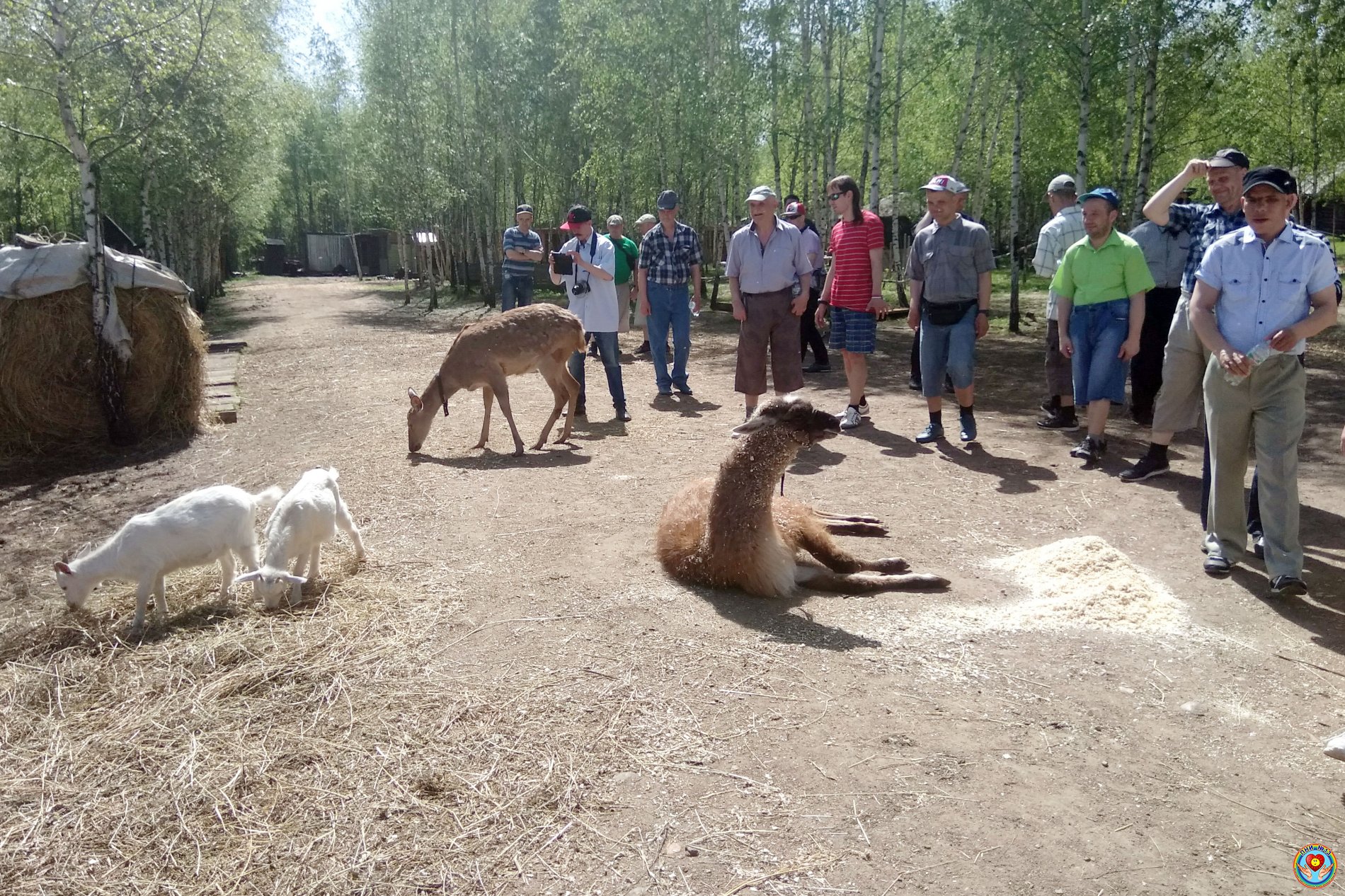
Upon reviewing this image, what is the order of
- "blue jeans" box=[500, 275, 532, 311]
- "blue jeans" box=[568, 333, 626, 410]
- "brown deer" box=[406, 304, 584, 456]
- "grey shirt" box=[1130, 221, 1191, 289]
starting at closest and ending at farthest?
"grey shirt" box=[1130, 221, 1191, 289]
"brown deer" box=[406, 304, 584, 456]
"blue jeans" box=[568, 333, 626, 410]
"blue jeans" box=[500, 275, 532, 311]

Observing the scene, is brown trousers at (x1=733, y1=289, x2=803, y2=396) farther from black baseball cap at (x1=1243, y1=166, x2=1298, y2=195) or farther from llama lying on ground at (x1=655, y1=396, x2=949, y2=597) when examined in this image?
black baseball cap at (x1=1243, y1=166, x2=1298, y2=195)

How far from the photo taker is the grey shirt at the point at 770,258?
8016mm

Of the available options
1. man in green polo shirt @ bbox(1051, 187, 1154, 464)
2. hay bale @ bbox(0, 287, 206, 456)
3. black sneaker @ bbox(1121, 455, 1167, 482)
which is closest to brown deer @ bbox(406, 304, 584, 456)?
hay bale @ bbox(0, 287, 206, 456)

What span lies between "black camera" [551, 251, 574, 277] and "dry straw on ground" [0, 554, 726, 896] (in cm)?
580

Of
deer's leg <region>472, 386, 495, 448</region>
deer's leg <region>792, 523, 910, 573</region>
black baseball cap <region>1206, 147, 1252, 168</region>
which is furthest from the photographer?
deer's leg <region>472, 386, 495, 448</region>

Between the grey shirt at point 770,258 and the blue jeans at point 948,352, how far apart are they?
125 cm

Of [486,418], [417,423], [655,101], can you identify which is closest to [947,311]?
[486,418]

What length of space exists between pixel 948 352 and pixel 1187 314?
2320 millimetres

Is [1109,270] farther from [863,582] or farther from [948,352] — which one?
[863,582]

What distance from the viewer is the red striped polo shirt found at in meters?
8.47

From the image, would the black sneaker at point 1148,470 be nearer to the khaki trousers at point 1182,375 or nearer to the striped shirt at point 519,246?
the khaki trousers at point 1182,375

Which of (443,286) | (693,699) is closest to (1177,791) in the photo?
(693,699)

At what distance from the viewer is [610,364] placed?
9867 mm

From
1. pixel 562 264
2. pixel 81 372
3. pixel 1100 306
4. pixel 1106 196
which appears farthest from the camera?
pixel 562 264
